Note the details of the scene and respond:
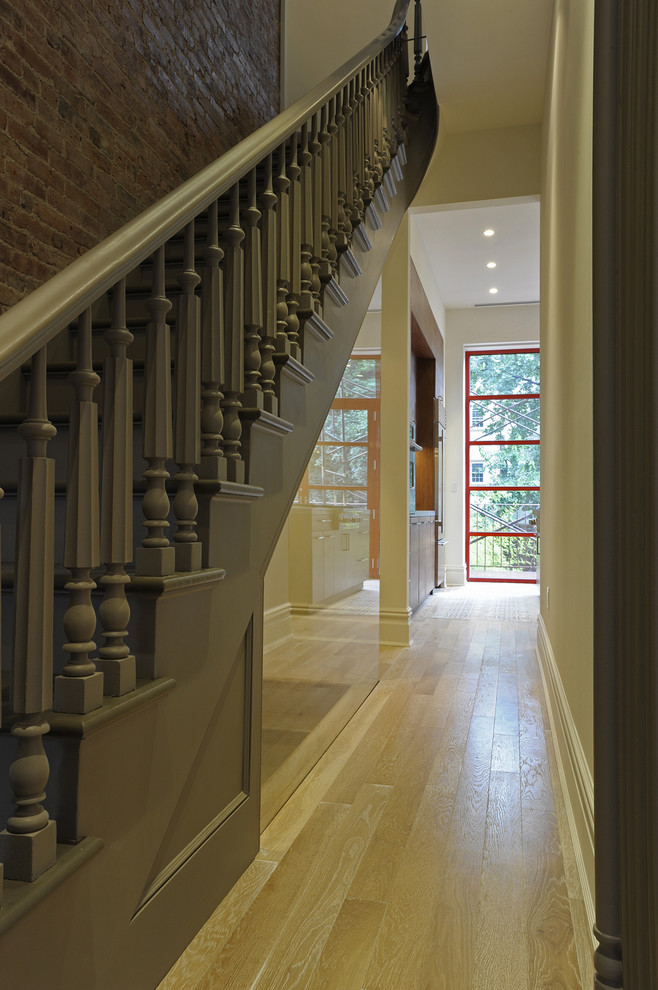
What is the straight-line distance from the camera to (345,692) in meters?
3.25

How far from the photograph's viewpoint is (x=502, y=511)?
9.80 meters

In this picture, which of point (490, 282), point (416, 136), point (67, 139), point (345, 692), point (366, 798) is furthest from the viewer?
point (490, 282)

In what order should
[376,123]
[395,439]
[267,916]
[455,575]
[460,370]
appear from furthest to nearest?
[460,370]
[455,575]
[395,439]
[376,123]
[267,916]

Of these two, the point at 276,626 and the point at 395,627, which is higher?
the point at 276,626

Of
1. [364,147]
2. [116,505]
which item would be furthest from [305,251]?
[116,505]

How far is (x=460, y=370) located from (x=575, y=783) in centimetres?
793

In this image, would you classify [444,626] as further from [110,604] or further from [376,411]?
[110,604]

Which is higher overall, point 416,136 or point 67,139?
point 416,136

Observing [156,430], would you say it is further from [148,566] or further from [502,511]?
[502,511]

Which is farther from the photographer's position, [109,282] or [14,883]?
[109,282]

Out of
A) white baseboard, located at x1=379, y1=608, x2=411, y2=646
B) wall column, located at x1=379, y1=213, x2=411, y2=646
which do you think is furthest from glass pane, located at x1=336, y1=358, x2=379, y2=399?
white baseboard, located at x1=379, y1=608, x2=411, y2=646

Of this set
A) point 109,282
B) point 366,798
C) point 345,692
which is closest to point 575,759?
point 366,798

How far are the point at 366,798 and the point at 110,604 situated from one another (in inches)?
60.3

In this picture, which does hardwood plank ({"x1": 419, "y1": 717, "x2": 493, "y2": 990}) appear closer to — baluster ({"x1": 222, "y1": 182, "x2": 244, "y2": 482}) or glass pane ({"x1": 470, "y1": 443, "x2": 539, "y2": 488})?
baluster ({"x1": 222, "y1": 182, "x2": 244, "y2": 482})
